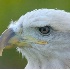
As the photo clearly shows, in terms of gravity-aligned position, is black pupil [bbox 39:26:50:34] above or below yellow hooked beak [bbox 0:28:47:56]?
above

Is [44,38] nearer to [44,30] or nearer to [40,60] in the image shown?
[44,30]

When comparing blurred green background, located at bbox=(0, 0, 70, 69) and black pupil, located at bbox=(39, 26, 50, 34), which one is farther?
blurred green background, located at bbox=(0, 0, 70, 69)

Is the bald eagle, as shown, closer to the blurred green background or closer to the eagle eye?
the eagle eye

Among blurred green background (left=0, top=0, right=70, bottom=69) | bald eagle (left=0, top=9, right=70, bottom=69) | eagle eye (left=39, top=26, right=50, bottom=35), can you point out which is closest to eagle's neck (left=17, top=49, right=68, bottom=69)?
bald eagle (left=0, top=9, right=70, bottom=69)

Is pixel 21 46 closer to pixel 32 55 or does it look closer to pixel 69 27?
pixel 32 55

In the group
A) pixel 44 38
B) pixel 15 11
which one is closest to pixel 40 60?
Answer: pixel 44 38

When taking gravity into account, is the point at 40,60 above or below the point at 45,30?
below

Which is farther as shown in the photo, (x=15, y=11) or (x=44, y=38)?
(x=15, y=11)
